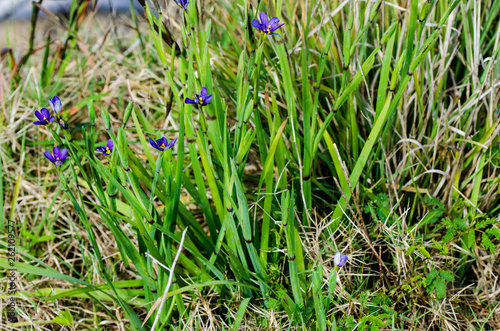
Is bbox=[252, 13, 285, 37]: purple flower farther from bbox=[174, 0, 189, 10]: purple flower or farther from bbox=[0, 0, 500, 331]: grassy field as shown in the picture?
bbox=[174, 0, 189, 10]: purple flower

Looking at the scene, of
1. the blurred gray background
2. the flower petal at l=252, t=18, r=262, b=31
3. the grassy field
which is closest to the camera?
the flower petal at l=252, t=18, r=262, b=31

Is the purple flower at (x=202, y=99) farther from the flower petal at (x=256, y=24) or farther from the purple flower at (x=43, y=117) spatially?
the purple flower at (x=43, y=117)

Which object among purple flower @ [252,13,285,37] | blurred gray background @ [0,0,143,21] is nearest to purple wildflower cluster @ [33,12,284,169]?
purple flower @ [252,13,285,37]

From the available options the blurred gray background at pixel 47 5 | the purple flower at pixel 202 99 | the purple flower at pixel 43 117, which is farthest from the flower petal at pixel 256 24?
the blurred gray background at pixel 47 5

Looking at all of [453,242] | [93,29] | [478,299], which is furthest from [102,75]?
[478,299]

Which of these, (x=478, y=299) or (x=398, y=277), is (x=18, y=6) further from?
(x=478, y=299)

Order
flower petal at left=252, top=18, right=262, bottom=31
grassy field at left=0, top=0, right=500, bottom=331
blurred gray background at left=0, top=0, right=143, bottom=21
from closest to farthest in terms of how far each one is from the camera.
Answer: flower petal at left=252, top=18, right=262, bottom=31
grassy field at left=0, top=0, right=500, bottom=331
blurred gray background at left=0, top=0, right=143, bottom=21

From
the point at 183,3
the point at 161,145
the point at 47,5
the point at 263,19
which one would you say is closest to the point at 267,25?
the point at 263,19

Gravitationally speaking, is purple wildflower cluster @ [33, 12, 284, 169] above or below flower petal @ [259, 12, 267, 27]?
below
